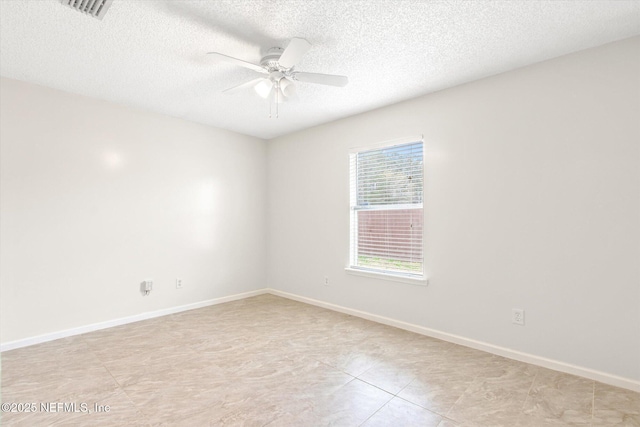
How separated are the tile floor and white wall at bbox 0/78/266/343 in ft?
1.57

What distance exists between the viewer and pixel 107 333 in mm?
3312

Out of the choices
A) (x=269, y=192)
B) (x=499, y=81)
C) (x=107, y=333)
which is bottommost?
(x=107, y=333)

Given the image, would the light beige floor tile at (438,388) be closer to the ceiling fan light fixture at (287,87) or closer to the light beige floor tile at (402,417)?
the light beige floor tile at (402,417)

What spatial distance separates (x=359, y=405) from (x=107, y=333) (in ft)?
9.31

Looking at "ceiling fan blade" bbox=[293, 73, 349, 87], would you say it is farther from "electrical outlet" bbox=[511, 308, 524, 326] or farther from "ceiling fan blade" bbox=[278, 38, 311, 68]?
"electrical outlet" bbox=[511, 308, 524, 326]

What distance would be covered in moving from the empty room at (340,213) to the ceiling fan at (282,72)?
2 cm

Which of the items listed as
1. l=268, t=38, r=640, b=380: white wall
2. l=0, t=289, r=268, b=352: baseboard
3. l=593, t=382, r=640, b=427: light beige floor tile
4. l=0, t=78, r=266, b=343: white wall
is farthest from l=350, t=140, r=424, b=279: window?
l=0, t=289, r=268, b=352: baseboard

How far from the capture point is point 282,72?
98.7 inches

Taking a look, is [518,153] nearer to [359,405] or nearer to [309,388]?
[359,405]

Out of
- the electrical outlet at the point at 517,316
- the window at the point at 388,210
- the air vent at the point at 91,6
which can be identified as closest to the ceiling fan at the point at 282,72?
the air vent at the point at 91,6

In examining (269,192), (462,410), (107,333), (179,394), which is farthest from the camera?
(269,192)

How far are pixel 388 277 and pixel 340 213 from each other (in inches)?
42.3

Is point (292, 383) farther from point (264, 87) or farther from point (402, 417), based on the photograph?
point (264, 87)

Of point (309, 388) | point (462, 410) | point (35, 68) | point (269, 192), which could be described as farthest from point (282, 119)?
point (462, 410)
